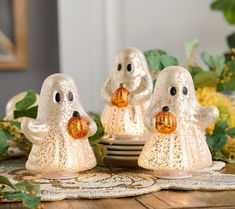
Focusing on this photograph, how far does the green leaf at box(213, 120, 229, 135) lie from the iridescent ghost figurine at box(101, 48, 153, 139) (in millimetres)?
109

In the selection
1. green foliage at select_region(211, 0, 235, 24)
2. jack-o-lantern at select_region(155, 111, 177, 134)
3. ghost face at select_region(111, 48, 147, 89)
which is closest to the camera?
jack-o-lantern at select_region(155, 111, 177, 134)

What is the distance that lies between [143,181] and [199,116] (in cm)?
11

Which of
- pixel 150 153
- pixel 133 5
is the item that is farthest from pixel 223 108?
pixel 133 5

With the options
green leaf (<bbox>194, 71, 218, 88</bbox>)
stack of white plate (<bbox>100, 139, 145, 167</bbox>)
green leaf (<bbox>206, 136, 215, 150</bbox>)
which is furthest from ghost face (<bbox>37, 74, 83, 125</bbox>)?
green leaf (<bbox>194, 71, 218, 88</bbox>)

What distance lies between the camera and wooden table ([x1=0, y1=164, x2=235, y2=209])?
2.30 ft

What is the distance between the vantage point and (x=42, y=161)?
835 mm

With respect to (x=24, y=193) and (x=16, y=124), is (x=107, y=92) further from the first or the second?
(x=24, y=193)

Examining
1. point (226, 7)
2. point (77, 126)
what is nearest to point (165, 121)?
point (77, 126)

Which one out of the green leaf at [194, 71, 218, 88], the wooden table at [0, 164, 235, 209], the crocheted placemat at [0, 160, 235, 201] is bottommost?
the wooden table at [0, 164, 235, 209]

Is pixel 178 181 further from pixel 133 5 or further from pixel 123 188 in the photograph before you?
pixel 133 5

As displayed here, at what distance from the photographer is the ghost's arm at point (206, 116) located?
845 mm

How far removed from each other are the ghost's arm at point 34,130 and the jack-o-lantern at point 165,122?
0.14 m

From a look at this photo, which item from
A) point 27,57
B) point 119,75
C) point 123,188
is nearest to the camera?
point 123,188

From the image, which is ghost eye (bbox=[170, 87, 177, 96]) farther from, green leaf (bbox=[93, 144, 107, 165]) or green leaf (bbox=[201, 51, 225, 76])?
green leaf (bbox=[201, 51, 225, 76])
